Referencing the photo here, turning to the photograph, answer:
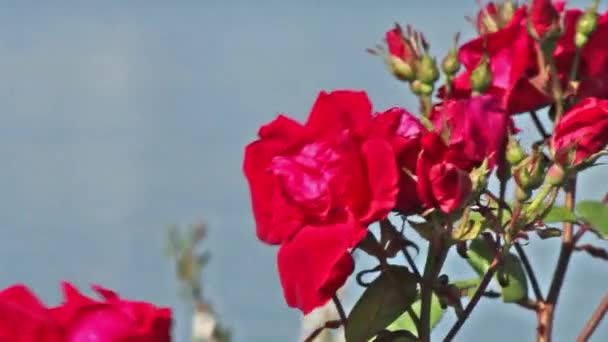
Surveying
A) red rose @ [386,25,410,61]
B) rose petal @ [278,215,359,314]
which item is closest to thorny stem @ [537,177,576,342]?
red rose @ [386,25,410,61]

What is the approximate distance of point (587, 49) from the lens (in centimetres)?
137

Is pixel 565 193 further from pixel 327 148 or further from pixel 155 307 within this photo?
pixel 155 307

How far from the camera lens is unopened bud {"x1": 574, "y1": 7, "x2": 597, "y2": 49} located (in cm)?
134

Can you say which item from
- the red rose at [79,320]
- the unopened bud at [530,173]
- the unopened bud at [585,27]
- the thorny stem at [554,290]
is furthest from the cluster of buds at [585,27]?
the red rose at [79,320]

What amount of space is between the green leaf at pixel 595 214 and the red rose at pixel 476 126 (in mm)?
268

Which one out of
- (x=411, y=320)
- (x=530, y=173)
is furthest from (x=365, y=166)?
(x=411, y=320)

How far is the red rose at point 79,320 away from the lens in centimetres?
89

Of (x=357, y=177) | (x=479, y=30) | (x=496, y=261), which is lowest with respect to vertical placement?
(x=496, y=261)

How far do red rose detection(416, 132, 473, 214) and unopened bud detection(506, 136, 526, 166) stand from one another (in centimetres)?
6

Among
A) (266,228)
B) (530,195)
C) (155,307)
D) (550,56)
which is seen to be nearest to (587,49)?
(550,56)

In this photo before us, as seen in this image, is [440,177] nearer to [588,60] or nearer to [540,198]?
[540,198]

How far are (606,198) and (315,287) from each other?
47 centimetres

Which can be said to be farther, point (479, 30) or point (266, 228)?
point (479, 30)

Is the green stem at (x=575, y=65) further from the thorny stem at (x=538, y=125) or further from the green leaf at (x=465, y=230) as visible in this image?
the green leaf at (x=465, y=230)
